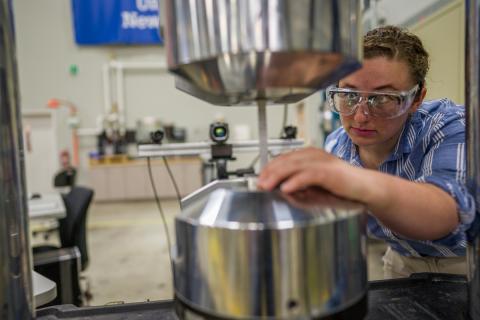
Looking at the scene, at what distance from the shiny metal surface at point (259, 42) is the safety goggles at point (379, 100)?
40cm

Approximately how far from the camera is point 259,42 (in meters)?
0.28

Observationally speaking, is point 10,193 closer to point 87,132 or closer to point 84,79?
point 87,132

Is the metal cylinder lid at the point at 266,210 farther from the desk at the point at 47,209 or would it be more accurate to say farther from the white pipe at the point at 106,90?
the white pipe at the point at 106,90

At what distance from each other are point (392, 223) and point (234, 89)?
238 millimetres

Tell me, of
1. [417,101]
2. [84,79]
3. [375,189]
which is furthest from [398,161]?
[84,79]

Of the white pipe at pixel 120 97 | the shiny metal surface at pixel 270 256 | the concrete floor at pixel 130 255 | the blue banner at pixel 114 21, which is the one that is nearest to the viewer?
the shiny metal surface at pixel 270 256

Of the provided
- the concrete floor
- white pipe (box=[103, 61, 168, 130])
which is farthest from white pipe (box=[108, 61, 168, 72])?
the concrete floor

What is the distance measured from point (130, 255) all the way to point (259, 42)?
125 inches

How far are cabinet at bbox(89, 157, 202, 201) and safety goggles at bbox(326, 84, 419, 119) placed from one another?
416 centimetres

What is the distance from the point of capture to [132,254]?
3162 millimetres

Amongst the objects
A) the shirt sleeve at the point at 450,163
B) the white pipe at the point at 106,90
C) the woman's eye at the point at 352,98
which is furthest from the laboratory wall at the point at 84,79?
the shirt sleeve at the point at 450,163

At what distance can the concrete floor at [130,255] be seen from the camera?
243 centimetres

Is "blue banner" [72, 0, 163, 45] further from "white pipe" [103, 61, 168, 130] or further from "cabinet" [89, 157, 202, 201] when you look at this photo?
"cabinet" [89, 157, 202, 201]

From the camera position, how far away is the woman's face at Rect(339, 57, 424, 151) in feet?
2.31
